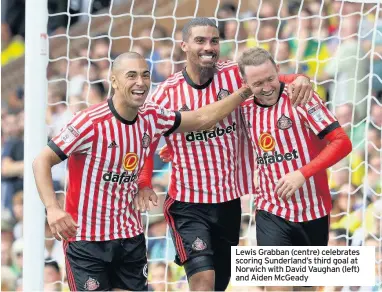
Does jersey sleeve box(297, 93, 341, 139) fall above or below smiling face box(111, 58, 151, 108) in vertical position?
below

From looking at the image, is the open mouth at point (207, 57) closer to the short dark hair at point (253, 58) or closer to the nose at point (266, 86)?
the short dark hair at point (253, 58)

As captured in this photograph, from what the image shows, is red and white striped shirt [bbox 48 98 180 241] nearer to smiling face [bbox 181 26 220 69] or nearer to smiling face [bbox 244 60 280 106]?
smiling face [bbox 181 26 220 69]

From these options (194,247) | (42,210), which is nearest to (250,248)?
(194,247)

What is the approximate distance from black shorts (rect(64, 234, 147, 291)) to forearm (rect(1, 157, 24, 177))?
2.64 metres

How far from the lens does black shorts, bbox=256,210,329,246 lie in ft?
15.2

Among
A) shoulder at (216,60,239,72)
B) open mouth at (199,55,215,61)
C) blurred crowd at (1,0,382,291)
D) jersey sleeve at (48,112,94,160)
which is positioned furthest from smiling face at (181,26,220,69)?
blurred crowd at (1,0,382,291)

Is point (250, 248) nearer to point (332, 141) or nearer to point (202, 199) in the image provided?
point (202, 199)

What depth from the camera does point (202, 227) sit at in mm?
4734

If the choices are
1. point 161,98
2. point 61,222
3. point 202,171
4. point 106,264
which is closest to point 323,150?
point 202,171

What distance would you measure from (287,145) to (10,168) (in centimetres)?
294

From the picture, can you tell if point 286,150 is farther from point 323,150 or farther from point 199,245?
point 199,245

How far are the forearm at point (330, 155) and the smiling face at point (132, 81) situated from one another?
0.81 metres

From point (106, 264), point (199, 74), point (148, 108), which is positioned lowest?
point (106, 264)

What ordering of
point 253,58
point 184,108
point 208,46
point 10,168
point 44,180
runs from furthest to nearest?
1. point 10,168
2. point 184,108
3. point 208,46
4. point 253,58
5. point 44,180
